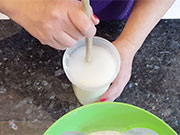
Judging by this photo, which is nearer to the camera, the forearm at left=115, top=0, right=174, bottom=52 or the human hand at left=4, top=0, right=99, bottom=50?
the human hand at left=4, top=0, right=99, bottom=50

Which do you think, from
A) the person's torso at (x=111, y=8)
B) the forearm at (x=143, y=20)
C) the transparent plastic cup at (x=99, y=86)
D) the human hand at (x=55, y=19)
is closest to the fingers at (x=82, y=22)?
the human hand at (x=55, y=19)

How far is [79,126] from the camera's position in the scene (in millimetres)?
599

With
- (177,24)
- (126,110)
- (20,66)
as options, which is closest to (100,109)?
(126,110)

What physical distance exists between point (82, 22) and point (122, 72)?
0.23 meters

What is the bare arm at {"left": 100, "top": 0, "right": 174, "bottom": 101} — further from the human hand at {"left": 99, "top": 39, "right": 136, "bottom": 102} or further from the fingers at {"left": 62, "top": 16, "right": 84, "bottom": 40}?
the fingers at {"left": 62, "top": 16, "right": 84, "bottom": 40}

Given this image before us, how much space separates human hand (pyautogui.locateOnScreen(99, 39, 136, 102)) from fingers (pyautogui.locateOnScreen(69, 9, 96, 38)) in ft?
0.64

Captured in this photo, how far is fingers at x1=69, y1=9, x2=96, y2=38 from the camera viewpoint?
526 millimetres

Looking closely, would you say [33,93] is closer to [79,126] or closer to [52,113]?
[52,113]

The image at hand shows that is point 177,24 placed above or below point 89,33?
below

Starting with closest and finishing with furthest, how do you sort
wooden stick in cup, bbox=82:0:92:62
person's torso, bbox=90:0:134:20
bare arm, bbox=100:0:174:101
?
wooden stick in cup, bbox=82:0:92:62 → bare arm, bbox=100:0:174:101 → person's torso, bbox=90:0:134:20

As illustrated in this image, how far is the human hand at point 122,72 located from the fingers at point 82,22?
0.64 feet

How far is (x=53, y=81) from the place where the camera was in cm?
75

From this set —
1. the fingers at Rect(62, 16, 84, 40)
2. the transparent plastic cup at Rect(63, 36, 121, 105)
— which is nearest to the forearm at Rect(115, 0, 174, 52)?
the transparent plastic cup at Rect(63, 36, 121, 105)

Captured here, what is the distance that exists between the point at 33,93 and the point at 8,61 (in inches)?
5.5
